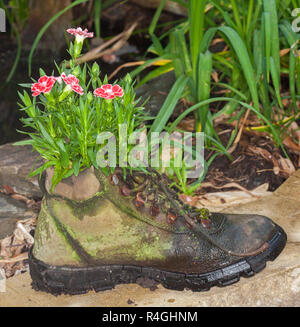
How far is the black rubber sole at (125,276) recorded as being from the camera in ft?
5.07

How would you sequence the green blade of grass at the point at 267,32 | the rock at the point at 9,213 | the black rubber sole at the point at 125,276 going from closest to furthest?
1. the black rubber sole at the point at 125,276
2. the rock at the point at 9,213
3. the green blade of grass at the point at 267,32

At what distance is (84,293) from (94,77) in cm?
63

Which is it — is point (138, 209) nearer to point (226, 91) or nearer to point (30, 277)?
point (30, 277)

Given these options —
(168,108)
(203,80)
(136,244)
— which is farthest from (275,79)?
(136,244)

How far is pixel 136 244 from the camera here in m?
1.56

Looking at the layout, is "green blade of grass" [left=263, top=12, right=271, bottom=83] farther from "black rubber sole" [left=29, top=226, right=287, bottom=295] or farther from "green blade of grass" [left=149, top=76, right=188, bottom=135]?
"black rubber sole" [left=29, top=226, right=287, bottom=295]

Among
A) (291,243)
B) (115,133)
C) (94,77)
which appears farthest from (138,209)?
(291,243)

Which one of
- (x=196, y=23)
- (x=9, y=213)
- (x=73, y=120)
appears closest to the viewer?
(x=73, y=120)

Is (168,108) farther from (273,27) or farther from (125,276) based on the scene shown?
(125,276)

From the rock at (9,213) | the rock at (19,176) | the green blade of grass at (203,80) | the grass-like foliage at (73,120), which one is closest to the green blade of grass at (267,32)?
the green blade of grass at (203,80)

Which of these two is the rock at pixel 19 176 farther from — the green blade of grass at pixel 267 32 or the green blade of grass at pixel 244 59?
the green blade of grass at pixel 267 32

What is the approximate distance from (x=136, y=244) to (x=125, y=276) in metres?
0.10

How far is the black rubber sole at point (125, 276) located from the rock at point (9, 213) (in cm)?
36

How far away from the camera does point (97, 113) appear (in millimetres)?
1479
